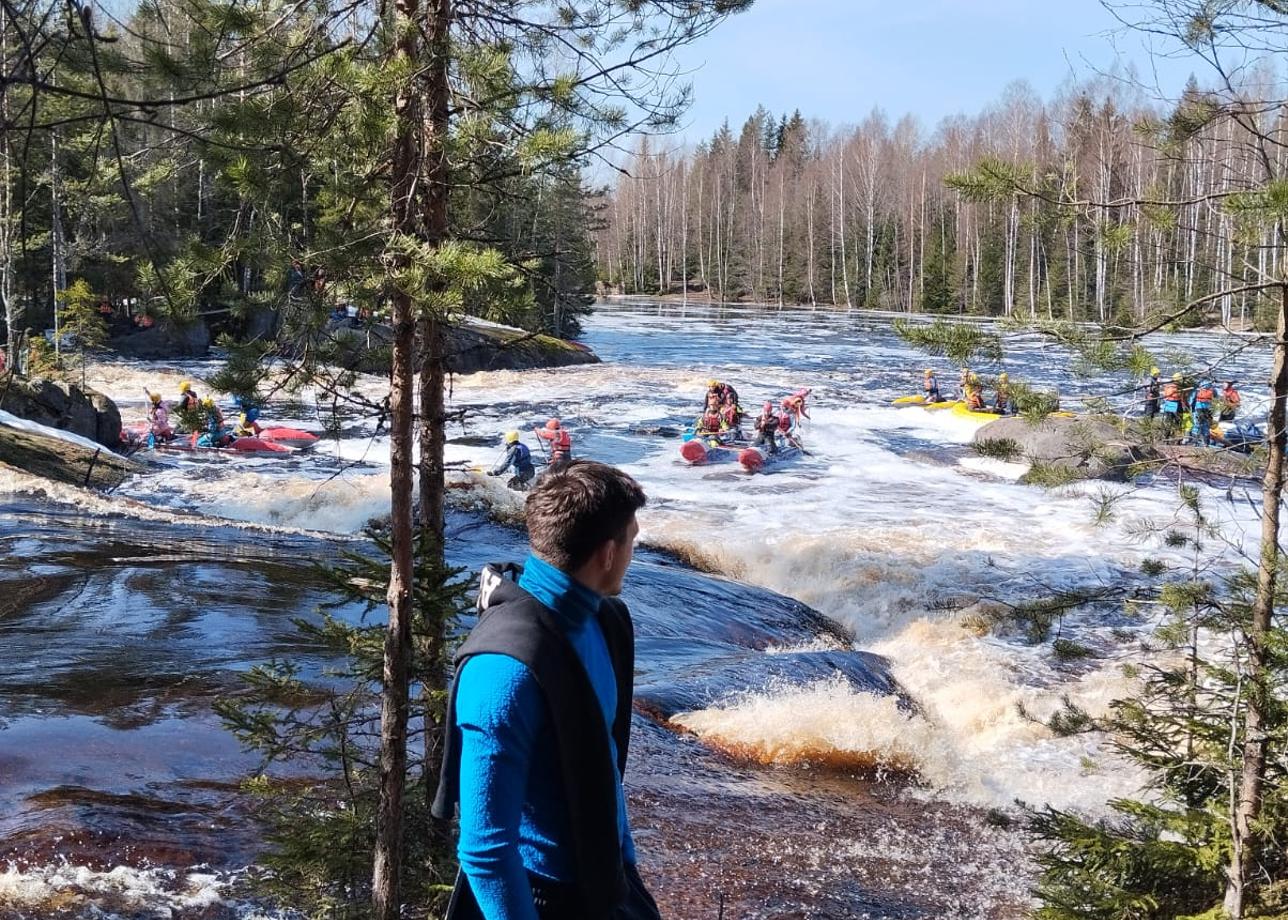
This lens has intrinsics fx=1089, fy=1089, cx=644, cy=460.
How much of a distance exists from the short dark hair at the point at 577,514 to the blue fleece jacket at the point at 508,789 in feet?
0.46

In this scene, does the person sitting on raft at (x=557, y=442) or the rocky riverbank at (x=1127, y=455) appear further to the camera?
the person sitting on raft at (x=557, y=442)

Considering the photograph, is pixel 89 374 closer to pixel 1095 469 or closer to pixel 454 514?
pixel 454 514

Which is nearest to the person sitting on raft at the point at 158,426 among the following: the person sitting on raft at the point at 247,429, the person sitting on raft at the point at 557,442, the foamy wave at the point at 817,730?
the person sitting on raft at the point at 247,429

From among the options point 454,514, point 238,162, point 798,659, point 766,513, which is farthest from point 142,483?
point 238,162

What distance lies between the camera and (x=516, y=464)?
16891 mm

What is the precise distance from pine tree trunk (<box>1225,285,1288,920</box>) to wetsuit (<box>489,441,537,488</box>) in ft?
43.8

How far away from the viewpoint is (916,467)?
67.0ft

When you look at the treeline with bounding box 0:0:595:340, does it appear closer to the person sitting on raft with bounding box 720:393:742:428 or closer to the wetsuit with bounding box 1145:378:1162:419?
the wetsuit with bounding box 1145:378:1162:419

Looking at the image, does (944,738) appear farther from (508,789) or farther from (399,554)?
(508,789)

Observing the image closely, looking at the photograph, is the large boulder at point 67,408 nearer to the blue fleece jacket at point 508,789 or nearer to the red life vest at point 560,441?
the red life vest at point 560,441

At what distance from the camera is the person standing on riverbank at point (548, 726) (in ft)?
6.94

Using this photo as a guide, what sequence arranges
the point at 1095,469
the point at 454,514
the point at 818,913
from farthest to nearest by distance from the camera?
1. the point at 454,514
2. the point at 818,913
3. the point at 1095,469

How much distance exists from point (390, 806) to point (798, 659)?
22.1 ft

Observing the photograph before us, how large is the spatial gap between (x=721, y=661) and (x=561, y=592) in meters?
7.93
